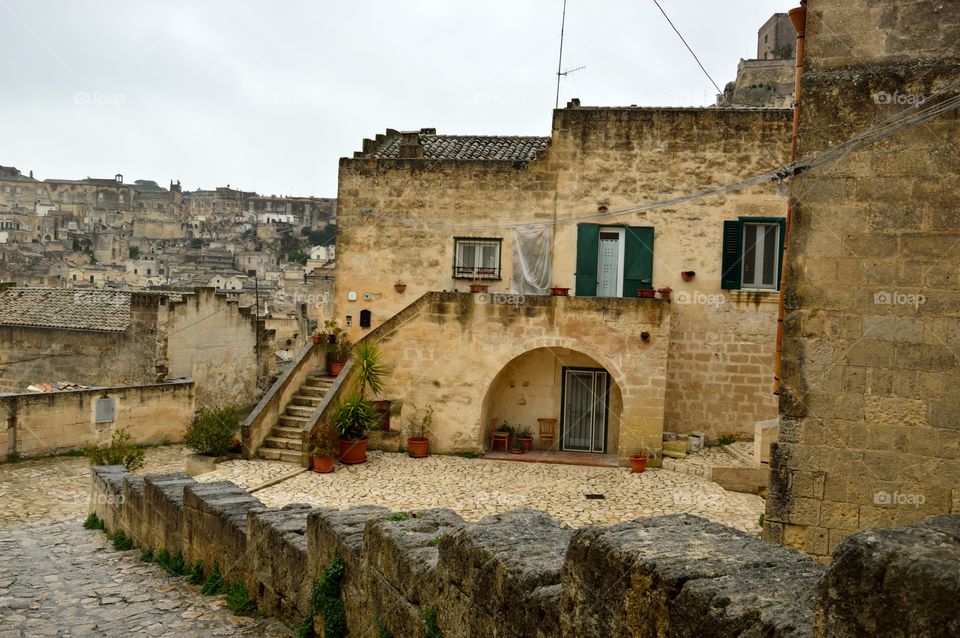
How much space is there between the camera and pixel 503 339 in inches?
631

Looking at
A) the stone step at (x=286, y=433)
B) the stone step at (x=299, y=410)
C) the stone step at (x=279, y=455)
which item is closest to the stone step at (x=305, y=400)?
the stone step at (x=299, y=410)

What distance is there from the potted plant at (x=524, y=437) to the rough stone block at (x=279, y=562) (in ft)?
31.3

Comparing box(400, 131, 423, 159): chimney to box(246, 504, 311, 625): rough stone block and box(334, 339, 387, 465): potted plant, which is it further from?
box(246, 504, 311, 625): rough stone block

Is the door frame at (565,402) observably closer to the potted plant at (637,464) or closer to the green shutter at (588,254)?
the green shutter at (588,254)

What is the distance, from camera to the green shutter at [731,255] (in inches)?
664

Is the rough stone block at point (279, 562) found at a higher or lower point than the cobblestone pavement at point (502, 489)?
higher

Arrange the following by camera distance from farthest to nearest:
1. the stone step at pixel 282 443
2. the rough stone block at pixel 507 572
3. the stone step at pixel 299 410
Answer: the stone step at pixel 299 410, the stone step at pixel 282 443, the rough stone block at pixel 507 572

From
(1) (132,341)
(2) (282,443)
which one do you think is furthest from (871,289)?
(1) (132,341)

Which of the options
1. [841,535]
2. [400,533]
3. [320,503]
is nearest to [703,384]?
[320,503]

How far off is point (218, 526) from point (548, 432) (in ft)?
33.0

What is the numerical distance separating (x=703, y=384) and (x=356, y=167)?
9.76 meters

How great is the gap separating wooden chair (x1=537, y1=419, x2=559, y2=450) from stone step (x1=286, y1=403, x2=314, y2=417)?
5.19 m

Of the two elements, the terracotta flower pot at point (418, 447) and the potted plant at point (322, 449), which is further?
the terracotta flower pot at point (418, 447)

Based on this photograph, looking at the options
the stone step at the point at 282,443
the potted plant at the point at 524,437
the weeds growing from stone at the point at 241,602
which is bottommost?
the weeds growing from stone at the point at 241,602
